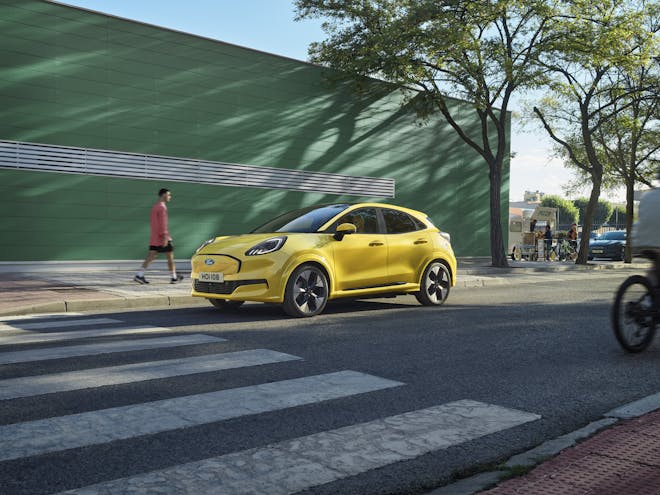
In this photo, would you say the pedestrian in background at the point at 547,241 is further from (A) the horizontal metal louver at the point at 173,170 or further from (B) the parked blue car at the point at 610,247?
(A) the horizontal metal louver at the point at 173,170

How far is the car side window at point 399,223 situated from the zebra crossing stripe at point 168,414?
5281 millimetres

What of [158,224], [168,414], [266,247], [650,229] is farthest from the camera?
[158,224]

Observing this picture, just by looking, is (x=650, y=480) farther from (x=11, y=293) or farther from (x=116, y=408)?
(x=11, y=293)

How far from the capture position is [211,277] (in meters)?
9.12

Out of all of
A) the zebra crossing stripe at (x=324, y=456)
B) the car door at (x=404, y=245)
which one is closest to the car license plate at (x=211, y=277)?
the car door at (x=404, y=245)

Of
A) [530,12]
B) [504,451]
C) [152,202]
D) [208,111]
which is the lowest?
[504,451]

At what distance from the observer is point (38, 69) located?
1658 centimetres

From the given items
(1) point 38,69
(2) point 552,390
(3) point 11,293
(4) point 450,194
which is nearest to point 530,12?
(4) point 450,194

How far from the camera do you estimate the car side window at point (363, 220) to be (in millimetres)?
9938

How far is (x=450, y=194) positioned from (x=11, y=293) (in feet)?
63.2

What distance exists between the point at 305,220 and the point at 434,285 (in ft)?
8.26

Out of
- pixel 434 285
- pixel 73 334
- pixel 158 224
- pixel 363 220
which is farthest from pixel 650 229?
pixel 158 224

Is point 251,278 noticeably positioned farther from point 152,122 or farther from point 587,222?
point 587,222

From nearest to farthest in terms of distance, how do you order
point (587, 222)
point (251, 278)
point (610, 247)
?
point (251, 278), point (587, 222), point (610, 247)
